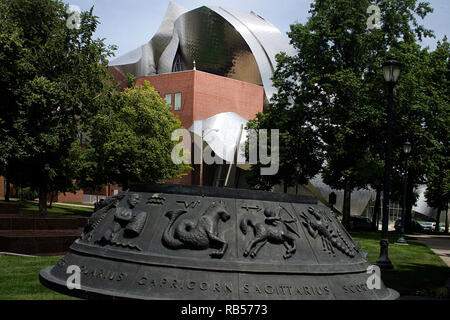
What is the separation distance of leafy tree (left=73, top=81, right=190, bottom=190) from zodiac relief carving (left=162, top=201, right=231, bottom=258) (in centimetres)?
2615

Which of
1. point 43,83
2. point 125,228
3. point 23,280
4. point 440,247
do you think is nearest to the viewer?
point 125,228

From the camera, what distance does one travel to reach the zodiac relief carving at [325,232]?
7111mm

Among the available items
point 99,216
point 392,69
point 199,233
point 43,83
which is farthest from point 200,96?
point 199,233

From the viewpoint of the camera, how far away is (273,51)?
210ft

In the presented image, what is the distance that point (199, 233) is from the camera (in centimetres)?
639

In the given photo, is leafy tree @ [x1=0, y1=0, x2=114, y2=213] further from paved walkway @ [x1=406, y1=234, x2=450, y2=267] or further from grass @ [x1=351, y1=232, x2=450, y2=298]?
paved walkway @ [x1=406, y1=234, x2=450, y2=267]

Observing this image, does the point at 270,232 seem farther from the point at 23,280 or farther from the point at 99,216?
the point at 23,280

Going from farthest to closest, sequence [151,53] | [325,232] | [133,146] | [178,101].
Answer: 1. [151,53]
2. [178,101]
3. [133,146]
4. [325,232]

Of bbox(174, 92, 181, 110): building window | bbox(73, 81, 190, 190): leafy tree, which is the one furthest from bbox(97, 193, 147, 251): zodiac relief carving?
bbox(174, 92, 181, 110): building window

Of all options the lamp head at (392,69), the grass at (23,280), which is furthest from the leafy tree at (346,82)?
the grass at (23,280)

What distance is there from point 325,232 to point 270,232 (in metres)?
0.97

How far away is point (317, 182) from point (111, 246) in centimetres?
4754

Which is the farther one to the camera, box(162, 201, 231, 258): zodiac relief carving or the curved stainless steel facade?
the curved stainless steel facade

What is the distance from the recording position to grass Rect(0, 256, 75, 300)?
8094 millimetres
